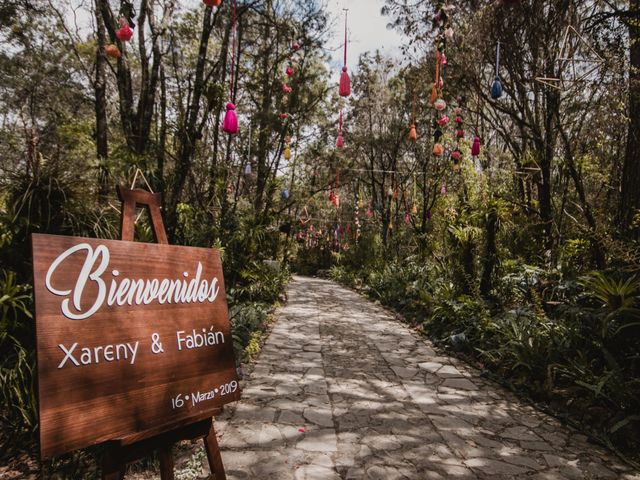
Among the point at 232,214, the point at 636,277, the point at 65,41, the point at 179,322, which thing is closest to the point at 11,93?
the point at 65,41

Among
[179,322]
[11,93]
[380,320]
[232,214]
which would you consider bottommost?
[380,320]

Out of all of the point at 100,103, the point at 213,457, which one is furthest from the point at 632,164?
the point at 100,103

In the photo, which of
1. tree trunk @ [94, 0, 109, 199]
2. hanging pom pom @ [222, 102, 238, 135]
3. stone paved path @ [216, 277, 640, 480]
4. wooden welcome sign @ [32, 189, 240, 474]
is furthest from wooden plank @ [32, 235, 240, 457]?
tree trunk @ [94, 0, 109, 199]

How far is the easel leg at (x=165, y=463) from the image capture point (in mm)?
1579

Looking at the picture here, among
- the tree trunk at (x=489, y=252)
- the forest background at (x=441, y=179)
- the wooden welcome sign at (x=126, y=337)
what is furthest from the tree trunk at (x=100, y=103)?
the tree trunk at (x=489, y=252)

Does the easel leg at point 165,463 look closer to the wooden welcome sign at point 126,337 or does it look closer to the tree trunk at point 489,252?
the wooden welcome sign at point 126,337

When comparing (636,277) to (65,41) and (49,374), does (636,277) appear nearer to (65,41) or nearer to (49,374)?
(49,374)

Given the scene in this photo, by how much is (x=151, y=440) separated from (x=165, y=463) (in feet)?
0.56

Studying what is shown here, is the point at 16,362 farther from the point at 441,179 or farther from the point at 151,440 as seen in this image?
the point at 441,179

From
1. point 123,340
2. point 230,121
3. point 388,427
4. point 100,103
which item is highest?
point 100,103

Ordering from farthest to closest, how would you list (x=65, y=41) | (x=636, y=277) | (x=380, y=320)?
(x=65, y=41)
(x=380, y=320)
(x=636, y=277)

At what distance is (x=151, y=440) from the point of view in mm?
1495

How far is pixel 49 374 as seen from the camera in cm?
121

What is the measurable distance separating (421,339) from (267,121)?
6.85 m
